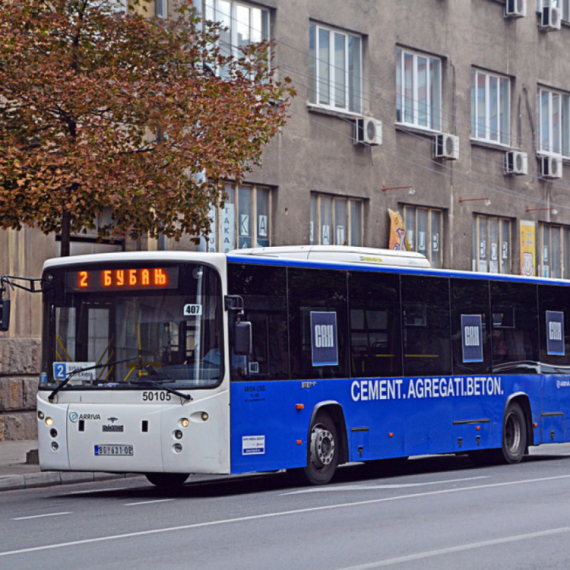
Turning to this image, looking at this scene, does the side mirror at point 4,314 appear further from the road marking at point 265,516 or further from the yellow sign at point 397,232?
the yellow sign at point 397,232

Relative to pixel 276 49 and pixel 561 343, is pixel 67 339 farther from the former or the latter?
pixel 276 49

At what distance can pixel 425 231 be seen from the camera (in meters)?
31.0

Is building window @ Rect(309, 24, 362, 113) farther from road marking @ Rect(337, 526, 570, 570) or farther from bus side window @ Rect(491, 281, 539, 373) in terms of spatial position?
road marking @ Rect(337, 526, 570, 570)

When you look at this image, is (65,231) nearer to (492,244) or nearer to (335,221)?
(335,221)

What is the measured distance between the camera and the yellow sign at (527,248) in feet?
111

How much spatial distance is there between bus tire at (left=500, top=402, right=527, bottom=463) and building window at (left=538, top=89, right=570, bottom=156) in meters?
17.2

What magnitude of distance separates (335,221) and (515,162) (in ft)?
23.5

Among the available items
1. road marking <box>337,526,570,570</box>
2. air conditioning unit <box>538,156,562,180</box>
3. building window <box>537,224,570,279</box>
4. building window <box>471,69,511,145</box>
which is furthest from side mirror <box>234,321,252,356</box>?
air conditioning unit <box>538,156,562,180</box>

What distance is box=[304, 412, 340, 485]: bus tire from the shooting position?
1491 cm

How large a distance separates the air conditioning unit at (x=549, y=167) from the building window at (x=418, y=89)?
4.66 metres

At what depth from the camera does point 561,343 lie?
19.8 m

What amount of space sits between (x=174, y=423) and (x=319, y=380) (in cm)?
223

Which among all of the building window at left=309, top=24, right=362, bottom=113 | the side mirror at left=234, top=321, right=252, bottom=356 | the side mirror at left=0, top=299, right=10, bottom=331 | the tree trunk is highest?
the building window at left=309, top=24, right=362, bottom=113

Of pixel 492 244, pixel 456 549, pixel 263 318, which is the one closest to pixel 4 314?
pixel 263 318
